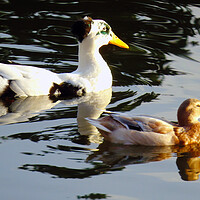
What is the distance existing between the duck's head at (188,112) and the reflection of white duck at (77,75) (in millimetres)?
2422

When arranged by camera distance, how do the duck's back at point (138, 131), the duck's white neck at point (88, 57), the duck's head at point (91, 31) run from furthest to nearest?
the duck's white neck at point (88, 57), the duck's head at point (91, 31), the duck's back at point (138, 131)

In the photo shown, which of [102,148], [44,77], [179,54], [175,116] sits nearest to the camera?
[102,148]

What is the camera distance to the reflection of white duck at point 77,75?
9617 mm

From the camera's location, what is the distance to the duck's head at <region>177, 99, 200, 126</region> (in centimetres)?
790

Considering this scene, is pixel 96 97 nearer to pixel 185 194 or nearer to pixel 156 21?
pixel 185 194

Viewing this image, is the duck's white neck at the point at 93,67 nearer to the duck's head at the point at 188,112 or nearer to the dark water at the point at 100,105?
the dark water at the point at 100,105

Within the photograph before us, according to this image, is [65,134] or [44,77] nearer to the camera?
[65,134]

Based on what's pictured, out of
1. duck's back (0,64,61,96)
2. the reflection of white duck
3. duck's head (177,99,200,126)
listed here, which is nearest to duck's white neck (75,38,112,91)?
the reflection of white duck

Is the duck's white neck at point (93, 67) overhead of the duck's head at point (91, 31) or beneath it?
beneath

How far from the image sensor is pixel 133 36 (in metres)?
12.9

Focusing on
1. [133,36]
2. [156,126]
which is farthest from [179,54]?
[156,126]

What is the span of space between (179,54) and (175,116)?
334 centimetres

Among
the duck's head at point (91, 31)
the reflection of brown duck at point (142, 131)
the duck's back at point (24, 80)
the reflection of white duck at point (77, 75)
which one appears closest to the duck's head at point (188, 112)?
the reflection of brown duck at point (142, 131)

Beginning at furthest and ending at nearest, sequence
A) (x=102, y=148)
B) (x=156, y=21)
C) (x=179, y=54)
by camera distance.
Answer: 1. (x=156, y=21)
2. (x=179, y=54)
3. (x=102, y=148)
